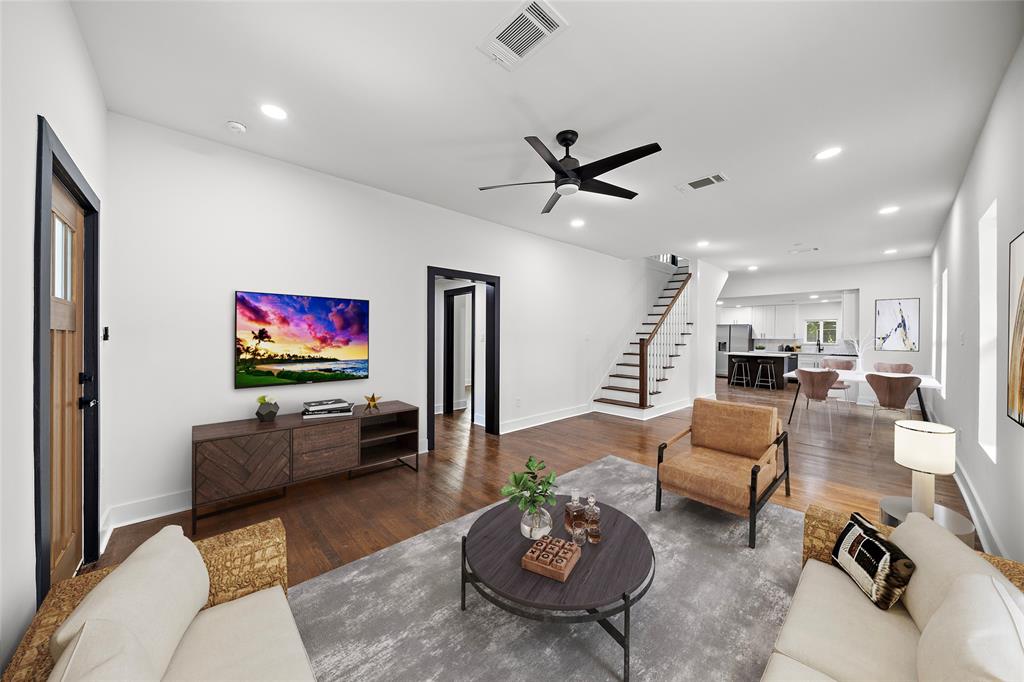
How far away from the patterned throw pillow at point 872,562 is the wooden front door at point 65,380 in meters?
3.31

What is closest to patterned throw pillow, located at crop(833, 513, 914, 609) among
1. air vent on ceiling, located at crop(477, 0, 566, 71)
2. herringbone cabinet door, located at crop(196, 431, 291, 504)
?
air vent on ceiling, located at crop(477, 0, 566, 71)

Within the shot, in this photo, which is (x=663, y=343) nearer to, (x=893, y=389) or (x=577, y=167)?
(x=893, y=389)

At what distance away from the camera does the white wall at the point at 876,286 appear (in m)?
7.41

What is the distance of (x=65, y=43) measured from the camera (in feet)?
5.84

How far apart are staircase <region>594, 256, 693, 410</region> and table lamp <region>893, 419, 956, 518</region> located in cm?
402

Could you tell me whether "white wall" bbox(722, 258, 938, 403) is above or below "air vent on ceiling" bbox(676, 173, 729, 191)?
below

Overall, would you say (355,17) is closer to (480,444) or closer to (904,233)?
(480,444)

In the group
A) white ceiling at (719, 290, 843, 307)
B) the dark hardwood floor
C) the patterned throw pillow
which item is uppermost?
white ceiling at (719, 290, 843, 307)

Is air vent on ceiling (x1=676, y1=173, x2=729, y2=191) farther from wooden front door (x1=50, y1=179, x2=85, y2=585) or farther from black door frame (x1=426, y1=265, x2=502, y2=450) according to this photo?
wooden front door (x1=50, y1=179, x2=85, y2=585)

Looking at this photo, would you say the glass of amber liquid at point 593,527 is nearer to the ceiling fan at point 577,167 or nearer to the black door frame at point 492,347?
the ceiling fan at point 577,167

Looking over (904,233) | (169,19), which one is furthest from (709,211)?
(169,19)

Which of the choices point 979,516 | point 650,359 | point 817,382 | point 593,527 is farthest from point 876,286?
point 593,527

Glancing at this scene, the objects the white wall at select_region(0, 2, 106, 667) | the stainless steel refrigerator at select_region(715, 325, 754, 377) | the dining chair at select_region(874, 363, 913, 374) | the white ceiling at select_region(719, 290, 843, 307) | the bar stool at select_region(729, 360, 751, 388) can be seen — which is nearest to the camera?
the white wall at select_region(0, 2, 106, 667)

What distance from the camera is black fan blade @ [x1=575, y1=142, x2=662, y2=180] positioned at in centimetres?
254
